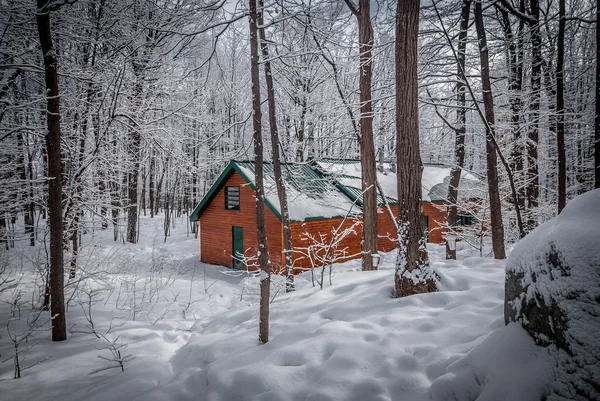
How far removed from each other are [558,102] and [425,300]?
23.0 feet

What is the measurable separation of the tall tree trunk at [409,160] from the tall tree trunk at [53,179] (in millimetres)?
5240

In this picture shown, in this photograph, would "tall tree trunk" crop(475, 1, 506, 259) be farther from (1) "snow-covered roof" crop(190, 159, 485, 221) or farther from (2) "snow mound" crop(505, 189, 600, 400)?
(2) "snow mound" crop(505, 189, 600, 400)

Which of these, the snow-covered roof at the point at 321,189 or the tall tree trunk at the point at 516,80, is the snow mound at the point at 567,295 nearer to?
the tall tree trunk at the point at 516,80

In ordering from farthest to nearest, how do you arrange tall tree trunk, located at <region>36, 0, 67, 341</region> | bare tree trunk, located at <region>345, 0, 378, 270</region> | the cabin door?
the cabin door
bare tree trunk, located at <region>345, 0, 378, 270</region>
tall tree trunk, located at <region>36, 0, 67, 341</region>

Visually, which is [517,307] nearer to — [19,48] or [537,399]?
[537,399]

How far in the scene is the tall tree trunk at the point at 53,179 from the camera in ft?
14.6

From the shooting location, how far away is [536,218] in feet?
37.3

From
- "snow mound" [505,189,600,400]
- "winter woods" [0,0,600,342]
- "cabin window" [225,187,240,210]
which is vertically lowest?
"snow mound" [505,189,600,400]

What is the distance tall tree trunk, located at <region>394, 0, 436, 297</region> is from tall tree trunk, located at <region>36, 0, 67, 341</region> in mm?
5240

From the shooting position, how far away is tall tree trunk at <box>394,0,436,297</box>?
3.83 meters

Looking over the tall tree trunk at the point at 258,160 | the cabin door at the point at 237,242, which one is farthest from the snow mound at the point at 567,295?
the cabin door at the point at 237,242

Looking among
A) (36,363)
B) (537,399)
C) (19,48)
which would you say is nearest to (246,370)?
(537,399)

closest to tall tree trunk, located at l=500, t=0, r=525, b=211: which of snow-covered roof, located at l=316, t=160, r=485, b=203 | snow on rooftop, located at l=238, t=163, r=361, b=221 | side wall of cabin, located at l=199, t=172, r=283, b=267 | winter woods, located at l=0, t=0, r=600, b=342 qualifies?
winter woods, located at l=0, t=0, r=600, b=342

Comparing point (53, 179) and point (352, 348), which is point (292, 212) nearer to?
point (53, 179)
